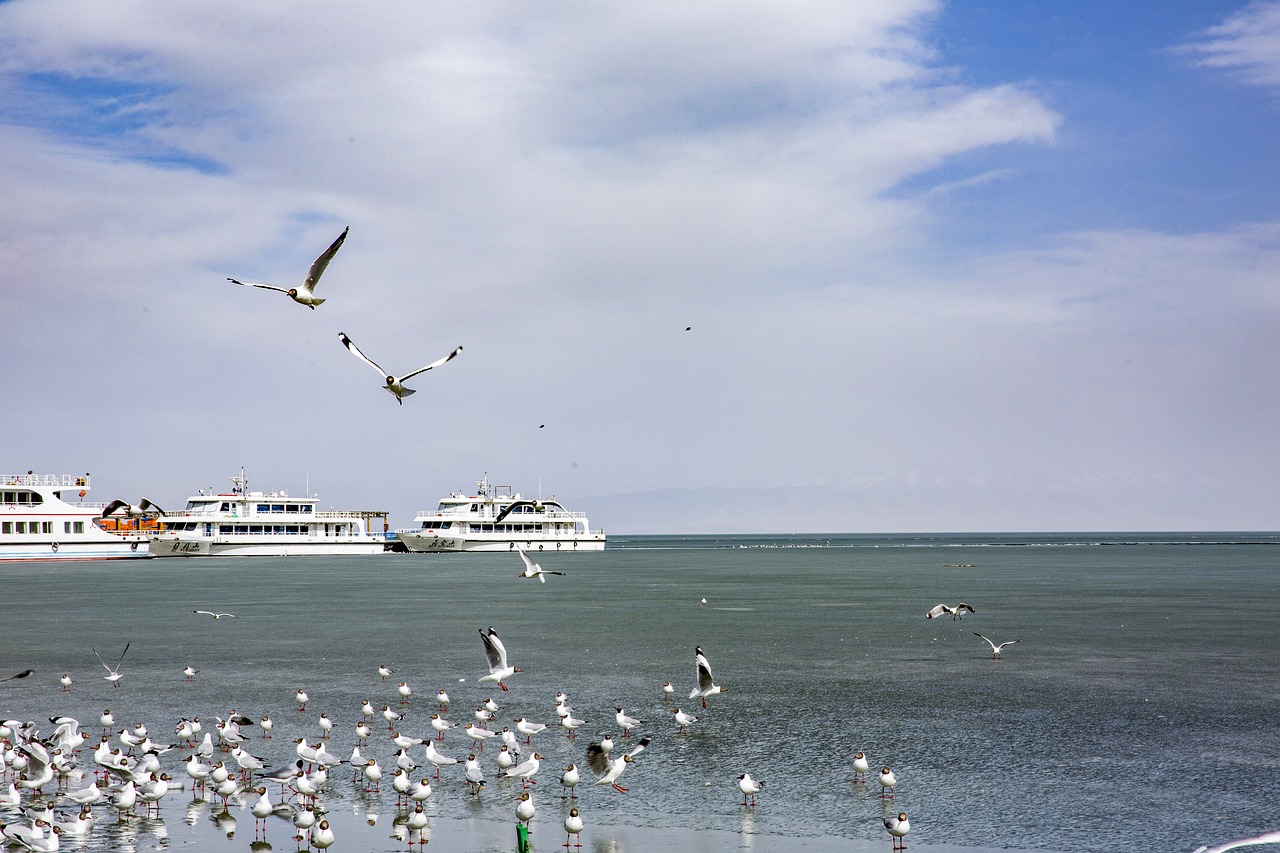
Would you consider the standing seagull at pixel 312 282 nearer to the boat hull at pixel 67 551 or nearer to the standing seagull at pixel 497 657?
the standing seagull at pixel 497 657

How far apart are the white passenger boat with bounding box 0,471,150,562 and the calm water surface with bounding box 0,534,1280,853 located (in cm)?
5589

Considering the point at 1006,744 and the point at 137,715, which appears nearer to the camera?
the point at 1006,744

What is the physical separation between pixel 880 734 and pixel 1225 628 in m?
25.3

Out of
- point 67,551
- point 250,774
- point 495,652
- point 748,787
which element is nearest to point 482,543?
point 67,551

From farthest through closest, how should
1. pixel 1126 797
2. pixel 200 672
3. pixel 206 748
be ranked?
1. pixel 200 672
2. pixel 206 748
3. pixel 1126 797

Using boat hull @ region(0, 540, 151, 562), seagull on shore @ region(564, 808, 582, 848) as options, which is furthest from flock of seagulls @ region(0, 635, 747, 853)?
boat hull @ region(0, 540, 151, 562)

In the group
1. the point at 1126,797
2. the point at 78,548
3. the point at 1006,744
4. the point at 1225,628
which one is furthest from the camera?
the point at 78,548

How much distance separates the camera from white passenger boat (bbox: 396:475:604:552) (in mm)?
132750

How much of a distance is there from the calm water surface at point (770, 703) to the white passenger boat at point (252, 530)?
233ft

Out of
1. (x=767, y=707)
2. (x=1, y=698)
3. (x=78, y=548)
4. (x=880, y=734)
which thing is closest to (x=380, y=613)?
(x=1, y=698)

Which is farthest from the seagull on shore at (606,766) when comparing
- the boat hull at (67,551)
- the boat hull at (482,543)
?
the boat hull at (482,543)

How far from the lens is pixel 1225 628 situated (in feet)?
130

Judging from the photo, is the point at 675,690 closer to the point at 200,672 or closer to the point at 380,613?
the point at 200,672

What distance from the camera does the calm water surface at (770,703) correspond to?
47.1 ft
